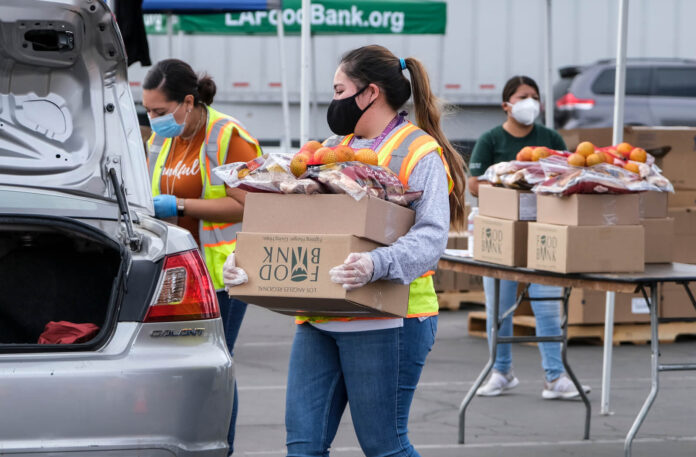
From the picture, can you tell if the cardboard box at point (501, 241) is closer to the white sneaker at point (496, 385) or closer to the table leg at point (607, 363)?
the table leg at point (607, 363)

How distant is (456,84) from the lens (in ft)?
58.6

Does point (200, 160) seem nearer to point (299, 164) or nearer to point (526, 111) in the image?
point (299, 164)

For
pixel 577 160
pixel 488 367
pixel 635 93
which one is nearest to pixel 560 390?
pixel 488 367

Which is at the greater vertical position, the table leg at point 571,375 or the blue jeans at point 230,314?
the blue jeans at point 230,314

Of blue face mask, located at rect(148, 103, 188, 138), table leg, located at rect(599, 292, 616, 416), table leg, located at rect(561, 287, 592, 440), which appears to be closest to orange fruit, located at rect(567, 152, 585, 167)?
table leg, located at rect(561, 287, 592, 440)

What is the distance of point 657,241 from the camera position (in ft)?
19.2

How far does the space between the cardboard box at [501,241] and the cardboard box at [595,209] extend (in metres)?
0.26

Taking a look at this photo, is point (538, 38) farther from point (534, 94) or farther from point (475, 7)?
point (534, 94)

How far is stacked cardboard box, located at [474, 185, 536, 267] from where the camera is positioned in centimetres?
576

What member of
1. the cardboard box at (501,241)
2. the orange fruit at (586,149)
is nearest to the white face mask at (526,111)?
the cardboard box at (501,241)

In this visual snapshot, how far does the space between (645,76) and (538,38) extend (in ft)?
5.76

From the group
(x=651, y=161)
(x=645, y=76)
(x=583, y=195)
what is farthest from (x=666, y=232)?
(x=645, y=76)

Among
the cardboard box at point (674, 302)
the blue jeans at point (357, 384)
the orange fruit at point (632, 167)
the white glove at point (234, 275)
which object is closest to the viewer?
the white glove at point (234, 275)

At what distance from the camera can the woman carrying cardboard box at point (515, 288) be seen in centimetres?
693
